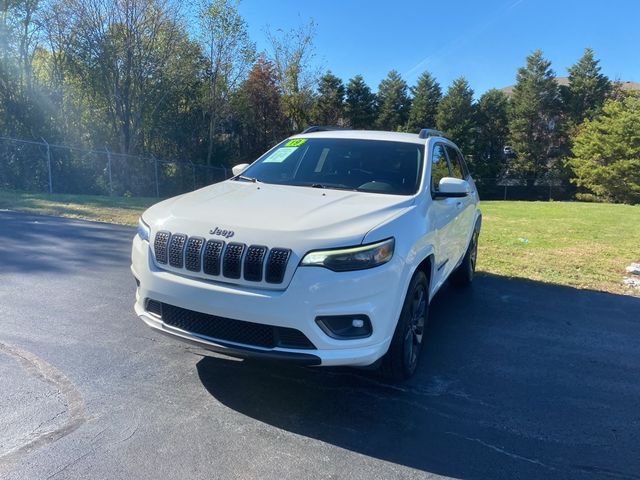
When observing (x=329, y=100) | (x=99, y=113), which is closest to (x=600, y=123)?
(x=329, y=100)

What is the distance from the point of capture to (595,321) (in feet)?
18.0

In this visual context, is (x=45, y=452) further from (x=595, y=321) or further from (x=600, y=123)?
(x=600, y=123)

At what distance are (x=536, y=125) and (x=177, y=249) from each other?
4561cm

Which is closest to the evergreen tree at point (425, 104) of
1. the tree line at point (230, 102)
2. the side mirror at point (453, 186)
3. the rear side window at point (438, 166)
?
the tree line at point (230, 102)

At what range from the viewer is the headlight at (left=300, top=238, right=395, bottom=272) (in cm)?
304

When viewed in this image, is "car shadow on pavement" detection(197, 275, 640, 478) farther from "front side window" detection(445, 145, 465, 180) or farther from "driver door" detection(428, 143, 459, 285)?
"front side window" detection(445, 145, 465, 180)

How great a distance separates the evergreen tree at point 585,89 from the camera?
4197 cm

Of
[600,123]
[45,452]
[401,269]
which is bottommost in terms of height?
[45,452]

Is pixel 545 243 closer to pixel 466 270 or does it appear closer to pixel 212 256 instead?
pixel 466 270

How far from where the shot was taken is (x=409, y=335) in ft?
12.1

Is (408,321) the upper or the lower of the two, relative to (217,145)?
lower

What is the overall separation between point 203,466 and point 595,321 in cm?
458

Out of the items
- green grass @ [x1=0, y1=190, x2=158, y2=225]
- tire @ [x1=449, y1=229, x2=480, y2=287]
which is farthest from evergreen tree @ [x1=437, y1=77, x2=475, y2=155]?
tire @ [x1=449, y1=229, x2=480, y2=287]

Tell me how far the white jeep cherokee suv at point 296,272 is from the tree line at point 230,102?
18.0 meters
